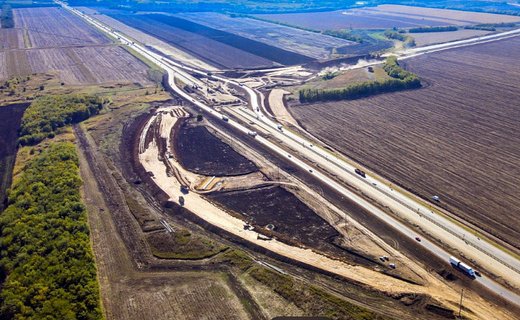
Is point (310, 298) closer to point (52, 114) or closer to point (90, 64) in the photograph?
point (52, 114)

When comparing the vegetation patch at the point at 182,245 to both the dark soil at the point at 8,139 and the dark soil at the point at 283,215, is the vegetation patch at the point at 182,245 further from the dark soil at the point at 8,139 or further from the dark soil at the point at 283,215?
the dark soil at the point at 8,139

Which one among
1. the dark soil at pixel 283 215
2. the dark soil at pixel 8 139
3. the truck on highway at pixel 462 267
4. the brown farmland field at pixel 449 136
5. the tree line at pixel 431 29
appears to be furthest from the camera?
the tree line at pixel 431 29

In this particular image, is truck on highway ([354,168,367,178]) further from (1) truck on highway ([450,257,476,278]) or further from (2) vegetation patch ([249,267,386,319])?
(2) vegetation patch ([249,267,386,319])

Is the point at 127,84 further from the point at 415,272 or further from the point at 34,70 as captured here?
the point at 415,272

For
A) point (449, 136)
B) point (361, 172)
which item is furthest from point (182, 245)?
point (449, 136)

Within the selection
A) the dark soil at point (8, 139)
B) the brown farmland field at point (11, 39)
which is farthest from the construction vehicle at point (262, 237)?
the brown farmland field at point (11, 39)
